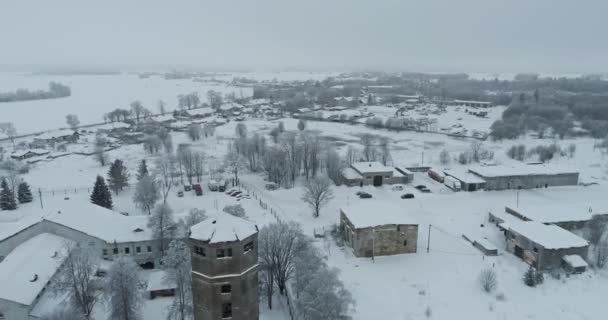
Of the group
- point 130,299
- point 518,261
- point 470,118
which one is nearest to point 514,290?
point 518,261

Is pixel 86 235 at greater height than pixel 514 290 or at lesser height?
greater

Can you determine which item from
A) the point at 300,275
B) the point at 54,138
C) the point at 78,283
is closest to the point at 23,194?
the point at 78,283

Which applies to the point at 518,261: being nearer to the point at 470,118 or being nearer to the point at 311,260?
the point at 311,260

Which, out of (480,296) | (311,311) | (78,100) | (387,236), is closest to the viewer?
(311,311)

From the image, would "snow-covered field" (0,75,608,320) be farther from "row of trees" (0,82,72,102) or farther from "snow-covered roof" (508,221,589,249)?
"row of trees" (0,82,72,102)

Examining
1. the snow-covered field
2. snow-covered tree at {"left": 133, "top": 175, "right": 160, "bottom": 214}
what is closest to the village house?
the snow-covered field

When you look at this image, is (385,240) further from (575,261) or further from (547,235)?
(575,261)

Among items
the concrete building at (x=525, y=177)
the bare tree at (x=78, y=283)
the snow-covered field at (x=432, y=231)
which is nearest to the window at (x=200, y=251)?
the bare tree at (x=78, y=283)
